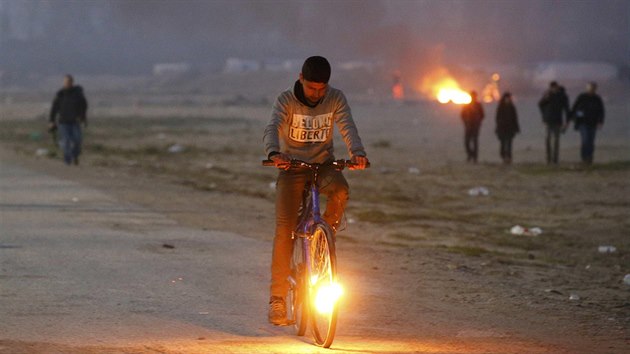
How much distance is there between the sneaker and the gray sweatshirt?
3.16 ft

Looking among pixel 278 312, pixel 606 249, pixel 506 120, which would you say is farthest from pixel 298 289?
pixel 506 120

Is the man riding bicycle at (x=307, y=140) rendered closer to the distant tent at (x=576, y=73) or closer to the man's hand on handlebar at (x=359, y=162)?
the man's hand on handlebar at (x=359, y=162)

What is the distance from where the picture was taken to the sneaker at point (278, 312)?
27.1 ft

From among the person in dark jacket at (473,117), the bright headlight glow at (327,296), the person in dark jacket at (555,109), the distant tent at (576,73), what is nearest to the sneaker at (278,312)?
the bright headlight glow at (327,296)

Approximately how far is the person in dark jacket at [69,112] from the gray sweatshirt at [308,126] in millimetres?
16329

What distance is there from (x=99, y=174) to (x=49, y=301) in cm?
1393

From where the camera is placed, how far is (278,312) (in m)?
8.26

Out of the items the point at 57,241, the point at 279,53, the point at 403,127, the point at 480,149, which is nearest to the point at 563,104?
the point at 480,149

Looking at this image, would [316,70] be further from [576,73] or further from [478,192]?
[576,73]

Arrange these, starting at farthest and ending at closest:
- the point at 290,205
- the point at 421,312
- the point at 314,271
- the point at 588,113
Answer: the point at 588,113 → the point at 421,312 → the point at 290,205 → the point at 314,271

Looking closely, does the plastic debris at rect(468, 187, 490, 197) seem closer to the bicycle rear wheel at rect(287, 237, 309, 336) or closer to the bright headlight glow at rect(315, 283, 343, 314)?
the bicycle rear wheel at rect(287, 237, 309, 336)

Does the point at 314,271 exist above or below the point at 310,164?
below

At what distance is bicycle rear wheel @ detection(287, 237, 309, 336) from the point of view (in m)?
8.12

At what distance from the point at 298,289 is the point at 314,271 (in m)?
0.31
